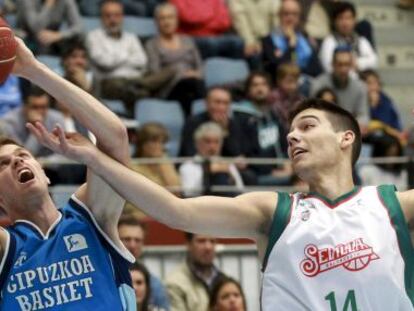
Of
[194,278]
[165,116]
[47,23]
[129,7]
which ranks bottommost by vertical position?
[194,278]

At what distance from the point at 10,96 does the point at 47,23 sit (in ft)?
5.30

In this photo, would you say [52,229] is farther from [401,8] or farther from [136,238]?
[401,8]

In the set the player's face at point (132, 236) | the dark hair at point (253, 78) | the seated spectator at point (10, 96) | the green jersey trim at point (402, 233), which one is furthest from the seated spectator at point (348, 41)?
the green jersey trim at point (402, 233)

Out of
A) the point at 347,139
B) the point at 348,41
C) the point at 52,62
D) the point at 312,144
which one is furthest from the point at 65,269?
the point at 348,41

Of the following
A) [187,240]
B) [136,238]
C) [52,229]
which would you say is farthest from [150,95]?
[52,229]

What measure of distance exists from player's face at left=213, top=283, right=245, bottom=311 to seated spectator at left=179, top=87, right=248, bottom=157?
2.47m

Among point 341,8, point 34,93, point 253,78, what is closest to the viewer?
point 34,93

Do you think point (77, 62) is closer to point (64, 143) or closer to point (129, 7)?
point (129, 7)

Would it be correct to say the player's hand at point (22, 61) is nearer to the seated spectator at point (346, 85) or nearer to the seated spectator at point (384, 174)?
the seated spectator at point (384, 174)

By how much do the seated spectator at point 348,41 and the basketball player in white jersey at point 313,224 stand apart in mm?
8440

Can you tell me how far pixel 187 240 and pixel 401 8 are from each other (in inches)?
285

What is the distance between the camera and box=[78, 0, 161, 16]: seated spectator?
14.2m

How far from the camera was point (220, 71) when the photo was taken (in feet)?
46.3

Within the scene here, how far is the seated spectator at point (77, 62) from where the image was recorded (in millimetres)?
12234
